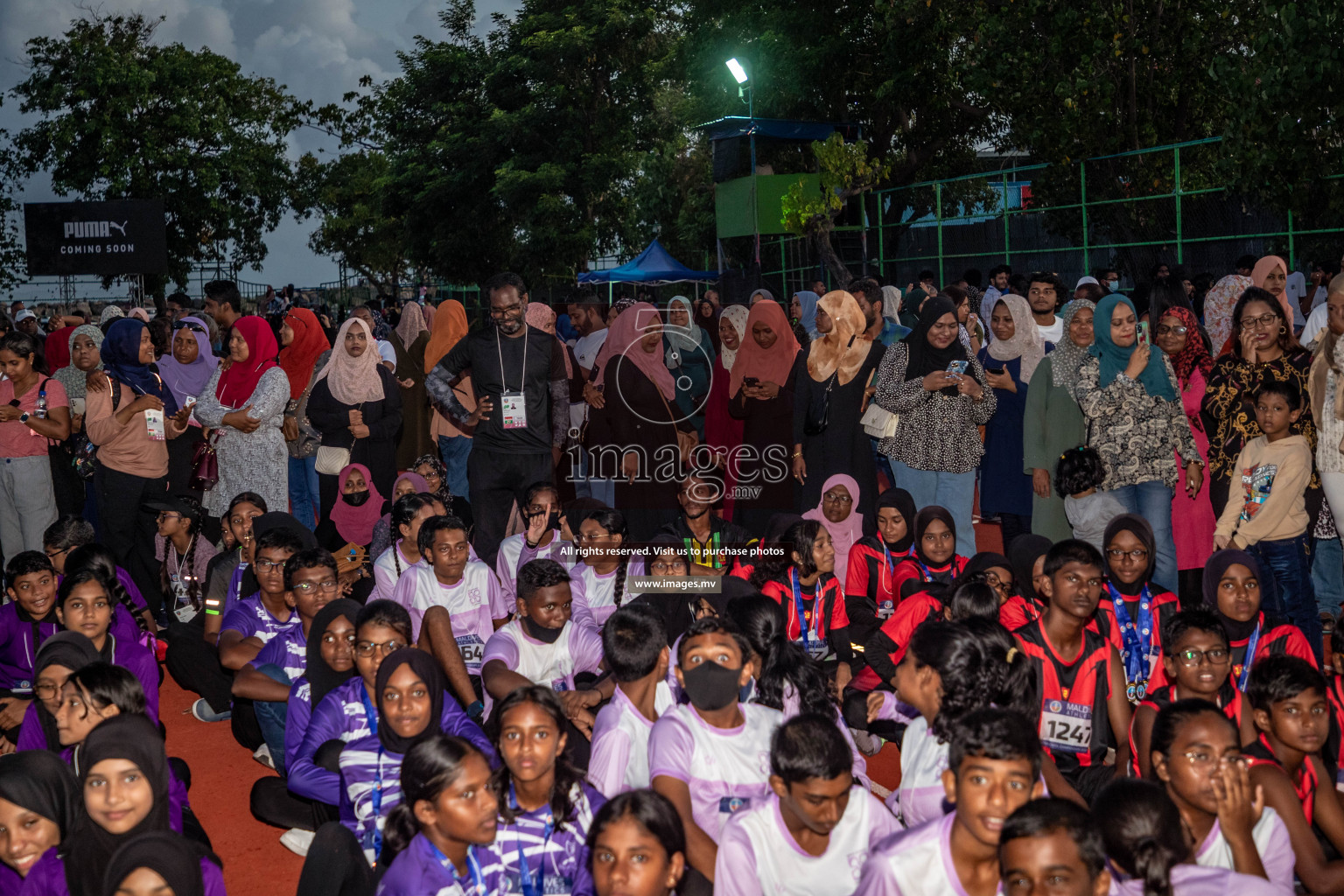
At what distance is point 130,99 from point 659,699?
29.2 metres

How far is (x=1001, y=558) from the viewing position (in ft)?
17.7

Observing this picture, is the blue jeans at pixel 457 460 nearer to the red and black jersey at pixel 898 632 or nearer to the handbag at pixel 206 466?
the handbag at pixel 206 466

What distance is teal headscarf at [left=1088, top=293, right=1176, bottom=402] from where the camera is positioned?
625 centimetres

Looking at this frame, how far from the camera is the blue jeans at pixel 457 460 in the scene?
869 centimetres

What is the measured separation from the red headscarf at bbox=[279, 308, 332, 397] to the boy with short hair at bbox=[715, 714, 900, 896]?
18.4 feet

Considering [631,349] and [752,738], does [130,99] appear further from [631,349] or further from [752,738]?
[752,738]

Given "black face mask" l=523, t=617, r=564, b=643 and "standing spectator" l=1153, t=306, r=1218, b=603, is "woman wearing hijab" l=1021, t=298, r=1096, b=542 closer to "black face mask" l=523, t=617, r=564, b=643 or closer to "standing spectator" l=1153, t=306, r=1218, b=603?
"standing spectator" l=1153, t=306, r=1218, b=603

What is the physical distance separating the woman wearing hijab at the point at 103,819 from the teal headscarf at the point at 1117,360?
15.5 feet

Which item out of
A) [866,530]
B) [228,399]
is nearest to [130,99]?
[228,399]

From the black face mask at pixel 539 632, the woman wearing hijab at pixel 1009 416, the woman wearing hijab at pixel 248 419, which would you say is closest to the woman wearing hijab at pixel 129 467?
the woman wearing hijab at pixel 248 419

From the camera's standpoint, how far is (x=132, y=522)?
24.5 feet

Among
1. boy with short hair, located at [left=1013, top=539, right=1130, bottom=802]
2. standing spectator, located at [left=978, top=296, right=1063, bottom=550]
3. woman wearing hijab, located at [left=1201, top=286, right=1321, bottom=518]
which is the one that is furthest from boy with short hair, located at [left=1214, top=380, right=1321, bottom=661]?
standing spectator, located at [left=978, top=296, right=1063, bottom=550]

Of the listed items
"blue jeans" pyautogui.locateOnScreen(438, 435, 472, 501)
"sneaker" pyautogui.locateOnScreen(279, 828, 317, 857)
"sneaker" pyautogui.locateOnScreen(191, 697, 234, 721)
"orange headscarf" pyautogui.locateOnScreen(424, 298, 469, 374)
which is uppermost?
"orange headscarf" pyautogui.locateOnScreen(424, 298, 469, 374)

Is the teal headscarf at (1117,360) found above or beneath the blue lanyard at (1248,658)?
above
